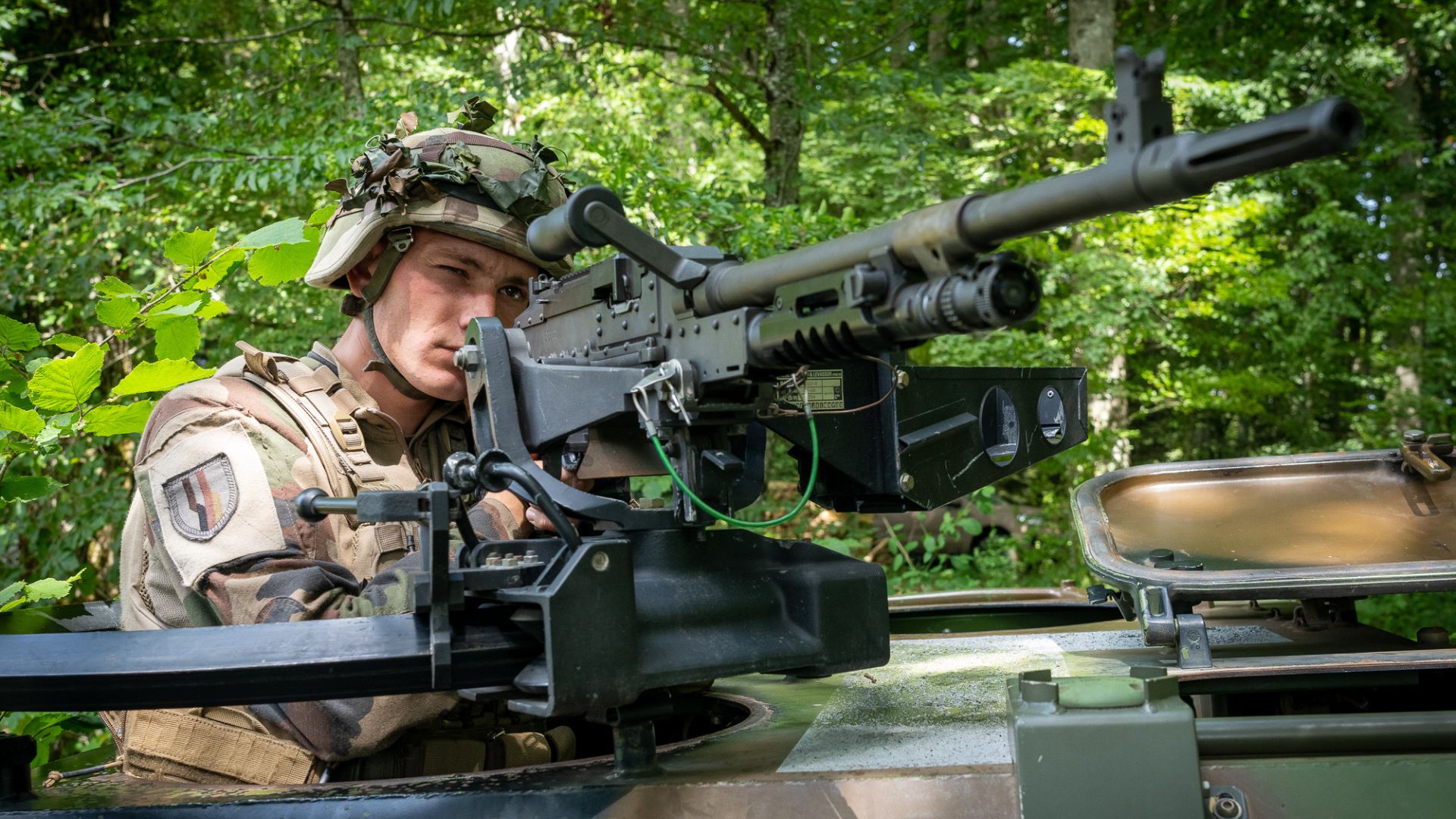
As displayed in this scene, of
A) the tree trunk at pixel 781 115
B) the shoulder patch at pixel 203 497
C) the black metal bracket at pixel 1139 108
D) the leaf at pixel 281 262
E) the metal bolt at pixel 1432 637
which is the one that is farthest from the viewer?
the tree trunk at pixel 781 115

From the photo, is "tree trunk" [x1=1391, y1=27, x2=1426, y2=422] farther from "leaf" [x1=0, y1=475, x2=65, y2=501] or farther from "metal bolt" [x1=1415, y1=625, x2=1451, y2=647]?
"leaf" [x1=0, y1=475, x2=65, y2=501]

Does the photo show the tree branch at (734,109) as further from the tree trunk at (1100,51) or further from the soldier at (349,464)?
the soldier at (349,464)

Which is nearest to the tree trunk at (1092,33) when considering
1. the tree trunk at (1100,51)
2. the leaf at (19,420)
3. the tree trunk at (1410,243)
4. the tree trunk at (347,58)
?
the tree trunk at (1100,51)

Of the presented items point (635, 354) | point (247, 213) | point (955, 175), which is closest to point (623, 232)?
point (635, 354)

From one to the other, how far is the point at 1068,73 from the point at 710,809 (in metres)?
9.33

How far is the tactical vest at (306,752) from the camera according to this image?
98.6 inches

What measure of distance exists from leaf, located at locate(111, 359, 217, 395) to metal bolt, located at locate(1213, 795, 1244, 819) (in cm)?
219

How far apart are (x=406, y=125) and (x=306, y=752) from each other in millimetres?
1911

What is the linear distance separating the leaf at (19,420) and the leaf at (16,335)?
190mm

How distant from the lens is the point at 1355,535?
2.77 meters

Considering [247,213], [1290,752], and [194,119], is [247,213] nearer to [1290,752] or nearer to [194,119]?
[194,119]

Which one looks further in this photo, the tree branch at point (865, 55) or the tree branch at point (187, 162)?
the tree branch at point (865, 55)

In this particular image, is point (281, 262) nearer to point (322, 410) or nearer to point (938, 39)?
point (322, 410)

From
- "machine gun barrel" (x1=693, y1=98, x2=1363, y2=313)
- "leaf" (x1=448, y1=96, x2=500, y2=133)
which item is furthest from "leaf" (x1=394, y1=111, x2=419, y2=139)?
"machine gun barrel" (x1=693, y1=98, x2=1363, y2=313)
